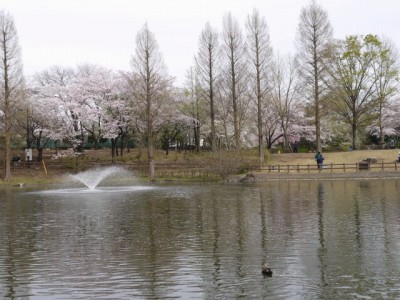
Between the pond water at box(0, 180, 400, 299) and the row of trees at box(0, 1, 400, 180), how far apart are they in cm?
2455

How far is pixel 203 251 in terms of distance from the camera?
1199 centimetres

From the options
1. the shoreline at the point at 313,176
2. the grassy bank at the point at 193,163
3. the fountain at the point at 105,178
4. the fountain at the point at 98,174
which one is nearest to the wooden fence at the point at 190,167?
the grassy bank at the point at 193,163

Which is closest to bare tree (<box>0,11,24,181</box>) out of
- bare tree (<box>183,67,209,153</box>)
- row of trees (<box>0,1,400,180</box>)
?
row of trees (<box>0,1,400,180</box>)

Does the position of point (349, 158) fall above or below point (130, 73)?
below

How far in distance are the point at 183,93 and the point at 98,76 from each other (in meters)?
12.3

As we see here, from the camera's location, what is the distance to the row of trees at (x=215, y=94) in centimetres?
4500

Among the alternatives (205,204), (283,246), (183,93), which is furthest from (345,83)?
(283,246)

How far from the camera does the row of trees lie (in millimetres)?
45000

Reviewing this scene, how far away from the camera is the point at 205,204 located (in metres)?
22.3

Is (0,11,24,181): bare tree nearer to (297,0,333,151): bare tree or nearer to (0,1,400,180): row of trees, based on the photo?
(0,1,400,180): row of trees

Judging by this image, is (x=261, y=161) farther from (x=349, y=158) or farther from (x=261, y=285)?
(x=261, y=285)

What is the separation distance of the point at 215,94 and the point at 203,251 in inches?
1574

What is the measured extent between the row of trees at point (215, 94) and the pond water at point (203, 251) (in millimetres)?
24545

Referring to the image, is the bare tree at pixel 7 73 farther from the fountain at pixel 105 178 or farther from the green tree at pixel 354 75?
the green tree at pixel 354 75
